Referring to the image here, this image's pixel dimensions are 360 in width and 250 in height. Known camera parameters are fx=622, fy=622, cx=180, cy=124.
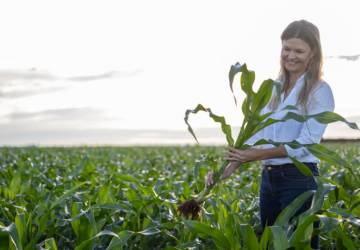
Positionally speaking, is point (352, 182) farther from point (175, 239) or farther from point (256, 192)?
point (175, 239)

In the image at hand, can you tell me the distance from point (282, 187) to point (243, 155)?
512 mm

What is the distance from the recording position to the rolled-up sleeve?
352 centimetres

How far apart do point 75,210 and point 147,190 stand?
2.10ft

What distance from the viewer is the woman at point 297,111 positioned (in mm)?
3557

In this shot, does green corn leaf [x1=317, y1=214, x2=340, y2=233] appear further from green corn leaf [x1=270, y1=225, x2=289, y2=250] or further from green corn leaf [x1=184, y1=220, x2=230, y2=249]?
green corn leaf [x1=184, y1=220, x2=230, y2=249]

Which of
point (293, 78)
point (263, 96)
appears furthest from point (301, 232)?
point (293, 78)

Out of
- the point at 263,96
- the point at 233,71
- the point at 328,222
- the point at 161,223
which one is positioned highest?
the point at 233,71

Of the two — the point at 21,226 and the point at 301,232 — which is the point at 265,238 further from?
the point at 21,226

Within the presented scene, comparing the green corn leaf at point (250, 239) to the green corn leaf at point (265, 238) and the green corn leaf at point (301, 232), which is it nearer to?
the green corn leaf at point (265, 238)

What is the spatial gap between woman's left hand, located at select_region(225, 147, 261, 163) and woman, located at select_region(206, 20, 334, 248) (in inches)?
0.7

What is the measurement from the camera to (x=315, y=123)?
3529mm

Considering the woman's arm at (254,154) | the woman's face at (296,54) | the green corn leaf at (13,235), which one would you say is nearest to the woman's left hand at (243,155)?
the woman's arm at (254,154)

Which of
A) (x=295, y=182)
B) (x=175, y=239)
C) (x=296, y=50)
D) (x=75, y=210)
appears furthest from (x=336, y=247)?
(x=75, y=210)

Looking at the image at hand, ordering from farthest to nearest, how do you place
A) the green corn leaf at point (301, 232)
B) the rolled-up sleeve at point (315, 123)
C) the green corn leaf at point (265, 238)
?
the rolled-up sleeve at point (315, 123), the green corn leaf at point (265, 238), the green corn leaf at point (301, 232)
